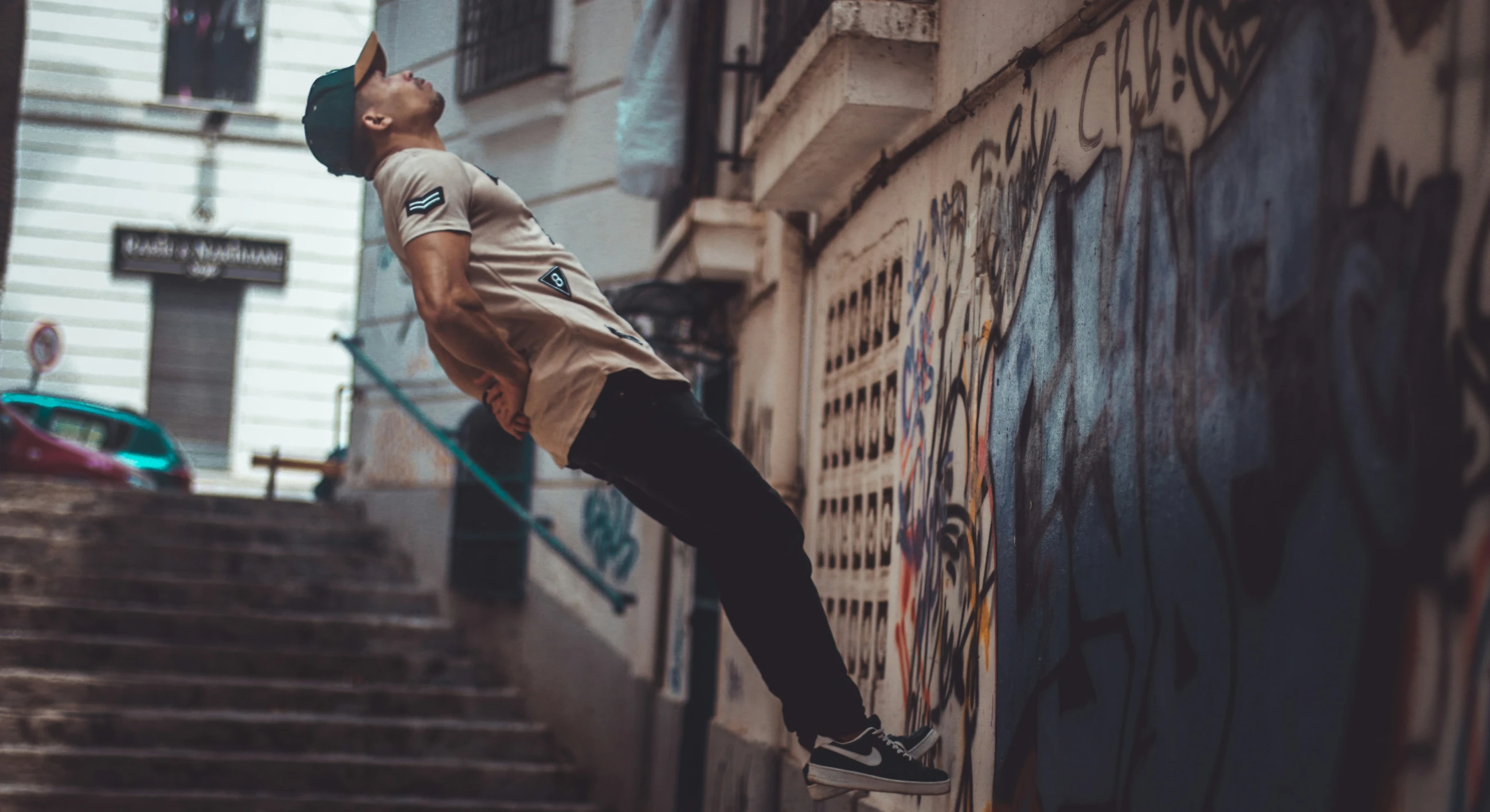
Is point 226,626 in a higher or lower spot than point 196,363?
lower

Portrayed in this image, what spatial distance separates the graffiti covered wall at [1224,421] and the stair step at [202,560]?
7275 millimetres

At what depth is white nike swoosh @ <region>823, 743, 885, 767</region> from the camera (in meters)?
3.39

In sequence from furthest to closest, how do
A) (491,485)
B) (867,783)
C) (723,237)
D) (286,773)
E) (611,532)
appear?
1. (491,485)
2. (611,532)
3. (286,773)
4. (723,237)
5. (867,783)

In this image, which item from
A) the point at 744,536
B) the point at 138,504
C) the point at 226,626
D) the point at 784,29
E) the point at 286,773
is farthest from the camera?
the point at 138,504

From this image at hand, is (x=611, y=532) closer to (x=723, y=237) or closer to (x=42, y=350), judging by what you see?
(x=723, y=237)

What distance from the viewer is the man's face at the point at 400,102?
A: 3873 mm

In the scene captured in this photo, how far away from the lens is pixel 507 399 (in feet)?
12.5

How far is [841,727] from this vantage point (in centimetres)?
344

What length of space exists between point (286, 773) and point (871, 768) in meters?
5.65

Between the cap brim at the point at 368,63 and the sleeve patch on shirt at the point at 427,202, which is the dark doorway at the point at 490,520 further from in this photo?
the sleeve patch on shirt at the point at 427,202

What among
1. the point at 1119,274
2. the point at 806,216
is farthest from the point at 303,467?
the point at 1119,274

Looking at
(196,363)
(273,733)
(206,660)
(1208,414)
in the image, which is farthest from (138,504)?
(1208,414)

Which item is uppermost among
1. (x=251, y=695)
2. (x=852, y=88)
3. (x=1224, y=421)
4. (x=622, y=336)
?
(x=852, y=88)

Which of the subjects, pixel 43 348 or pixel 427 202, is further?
pixel 43 348
